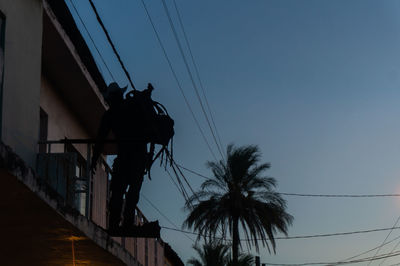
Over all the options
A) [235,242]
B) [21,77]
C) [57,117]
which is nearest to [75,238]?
[21,77]

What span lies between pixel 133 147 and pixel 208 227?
82.9 feet

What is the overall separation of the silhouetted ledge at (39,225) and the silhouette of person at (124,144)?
54 cm

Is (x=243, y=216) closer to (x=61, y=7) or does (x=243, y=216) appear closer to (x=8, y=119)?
(x=61, y=7)

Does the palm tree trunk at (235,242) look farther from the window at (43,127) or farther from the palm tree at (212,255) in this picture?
the window at (43,127)

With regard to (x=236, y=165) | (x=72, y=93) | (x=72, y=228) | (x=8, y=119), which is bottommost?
(x=72, y=228)

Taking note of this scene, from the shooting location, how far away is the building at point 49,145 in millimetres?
7969

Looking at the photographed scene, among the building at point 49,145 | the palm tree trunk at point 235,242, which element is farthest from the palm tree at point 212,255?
the building at point 49,145

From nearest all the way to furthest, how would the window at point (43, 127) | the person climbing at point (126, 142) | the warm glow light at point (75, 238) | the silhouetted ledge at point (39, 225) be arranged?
the silhouetted ledge at point (39, 225)
the warm glow light at point (75, 238)
the person climbing at point (126, 142)
the window at point (43, 127)

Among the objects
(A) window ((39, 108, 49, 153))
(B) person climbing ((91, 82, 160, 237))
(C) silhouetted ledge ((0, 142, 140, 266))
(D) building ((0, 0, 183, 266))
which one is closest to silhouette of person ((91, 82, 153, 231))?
(B) person climbing ((91, 82, 160, 237))

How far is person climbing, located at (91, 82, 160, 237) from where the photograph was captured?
34.0 feet

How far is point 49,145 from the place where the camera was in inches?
448

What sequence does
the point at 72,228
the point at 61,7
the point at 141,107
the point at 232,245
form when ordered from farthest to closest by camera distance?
the point at 232,245, the point at 61,7, the point at 141,107, the point at 72,228

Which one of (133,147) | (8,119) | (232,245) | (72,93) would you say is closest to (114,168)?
(133,147)

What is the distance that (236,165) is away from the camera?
35.6m
